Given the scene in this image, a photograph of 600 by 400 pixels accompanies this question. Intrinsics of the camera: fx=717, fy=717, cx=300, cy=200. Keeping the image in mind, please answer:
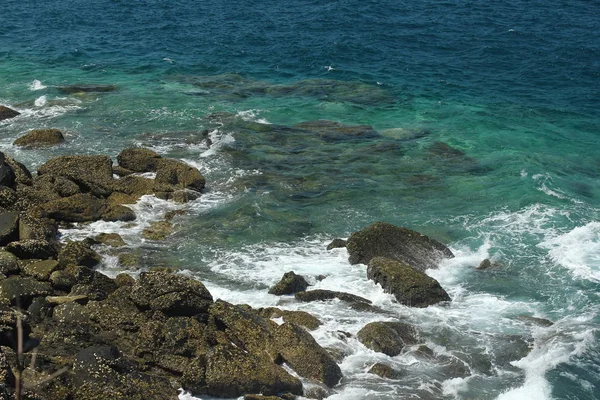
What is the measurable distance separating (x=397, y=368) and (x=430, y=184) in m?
14.9

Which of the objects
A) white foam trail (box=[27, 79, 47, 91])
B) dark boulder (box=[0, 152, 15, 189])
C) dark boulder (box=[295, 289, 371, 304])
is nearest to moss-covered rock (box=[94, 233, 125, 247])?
dark boulder (box=[0, 152, 15, 189])

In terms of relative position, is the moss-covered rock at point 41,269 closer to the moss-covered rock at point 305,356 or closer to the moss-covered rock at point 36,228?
the moss-covered rock at point 36,228

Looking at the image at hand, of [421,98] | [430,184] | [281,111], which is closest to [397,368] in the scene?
[430,184]

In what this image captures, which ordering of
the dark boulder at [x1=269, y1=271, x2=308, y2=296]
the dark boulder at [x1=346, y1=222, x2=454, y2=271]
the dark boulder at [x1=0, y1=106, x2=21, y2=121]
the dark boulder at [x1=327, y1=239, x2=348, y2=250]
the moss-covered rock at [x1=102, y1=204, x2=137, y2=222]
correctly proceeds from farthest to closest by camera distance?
1. the dark boulder at [x1=0, y1=106, x2=21, y2=121]
2. the moss-covered rock at [x1=102, y1=204, x2=137, y2=222]
3. the dark boulder at [x1=327, y1=239, x2=348, y2=250]
4. the dark boulder at [x1=346, y1=222, x2=454, y2=271]
5. the dark boulder at [x1=269, y1=271, x2=308, y2=296]

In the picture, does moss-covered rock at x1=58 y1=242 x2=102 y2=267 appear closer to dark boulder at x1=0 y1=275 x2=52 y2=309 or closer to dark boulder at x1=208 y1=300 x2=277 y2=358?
dark boulder at x1=0 y1=275 x2=52 y2=309

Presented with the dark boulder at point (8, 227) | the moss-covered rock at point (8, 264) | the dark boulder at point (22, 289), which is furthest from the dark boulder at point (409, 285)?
the dark boulder at point (8, 227)

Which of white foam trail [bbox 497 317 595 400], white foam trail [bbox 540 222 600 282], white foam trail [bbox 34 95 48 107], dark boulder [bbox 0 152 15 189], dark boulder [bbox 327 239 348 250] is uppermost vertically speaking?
dark boulder [bbox 0 152 15 189]

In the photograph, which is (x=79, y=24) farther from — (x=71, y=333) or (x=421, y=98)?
(x=71, y=333)

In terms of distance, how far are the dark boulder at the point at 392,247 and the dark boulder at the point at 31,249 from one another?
400 inches

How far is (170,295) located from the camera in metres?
19.4

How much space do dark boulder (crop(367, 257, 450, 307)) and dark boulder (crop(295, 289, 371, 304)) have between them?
996mm

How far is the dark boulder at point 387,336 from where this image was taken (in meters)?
19.9

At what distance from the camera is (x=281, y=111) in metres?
42.2

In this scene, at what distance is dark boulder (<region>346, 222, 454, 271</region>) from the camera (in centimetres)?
2508
